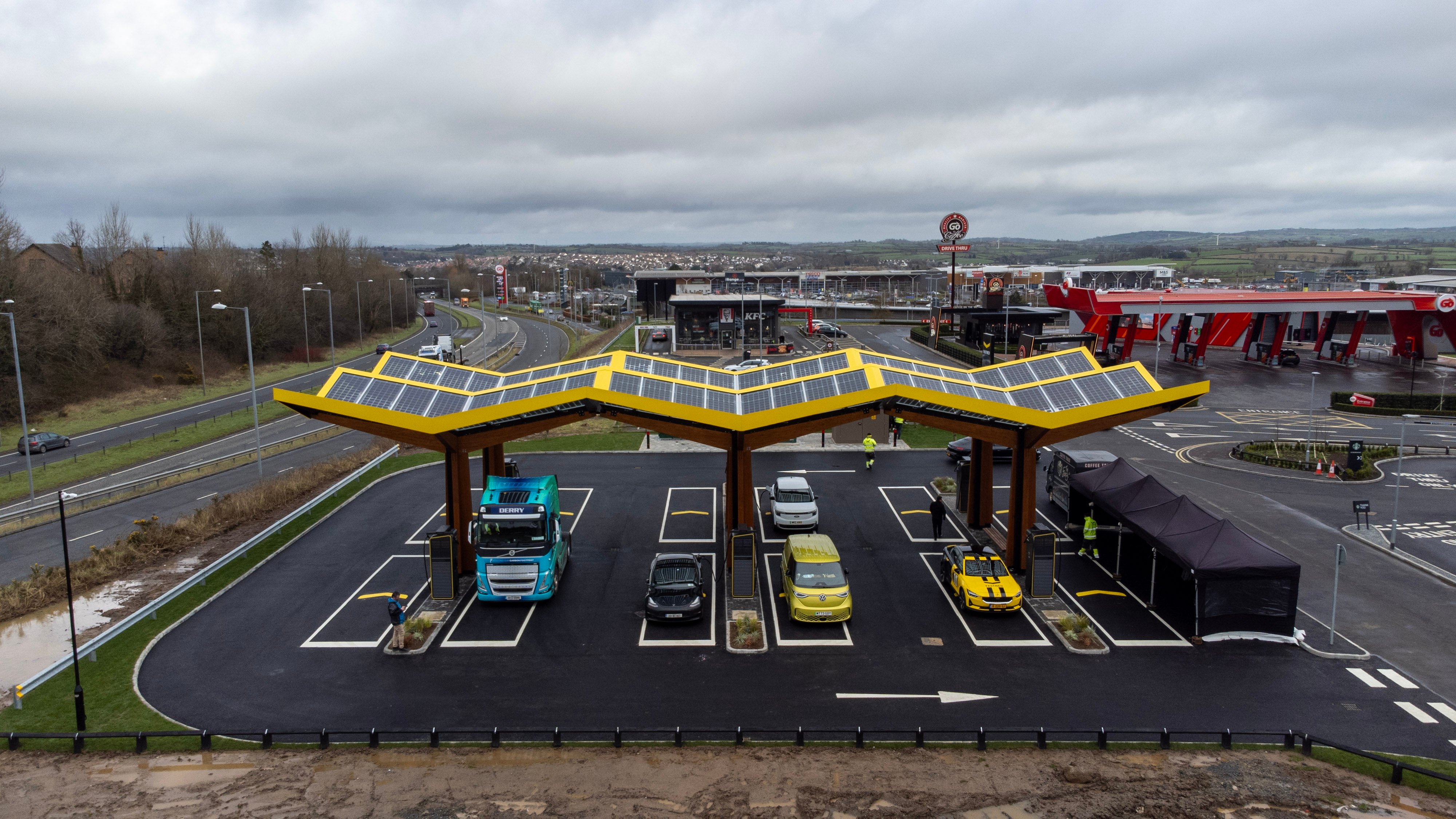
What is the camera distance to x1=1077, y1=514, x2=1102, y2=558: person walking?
2375cm

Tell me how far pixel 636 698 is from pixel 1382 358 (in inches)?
3141

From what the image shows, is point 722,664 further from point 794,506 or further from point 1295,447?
point 1295,447

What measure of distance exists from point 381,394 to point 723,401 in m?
9.89

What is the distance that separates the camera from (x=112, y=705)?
1703 cm

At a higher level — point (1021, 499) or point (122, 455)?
point (1021, 499)

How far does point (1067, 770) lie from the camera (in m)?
14.4

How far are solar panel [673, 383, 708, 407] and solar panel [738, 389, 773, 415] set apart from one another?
4.04ft

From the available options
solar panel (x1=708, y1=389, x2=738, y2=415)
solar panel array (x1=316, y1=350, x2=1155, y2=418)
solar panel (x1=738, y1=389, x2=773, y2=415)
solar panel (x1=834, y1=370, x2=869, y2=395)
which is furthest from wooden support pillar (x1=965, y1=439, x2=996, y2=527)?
solar panel (x1=708, y1=389, x2=738, y2=415)

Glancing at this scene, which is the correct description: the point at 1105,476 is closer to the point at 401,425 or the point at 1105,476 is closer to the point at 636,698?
the point at 636,698

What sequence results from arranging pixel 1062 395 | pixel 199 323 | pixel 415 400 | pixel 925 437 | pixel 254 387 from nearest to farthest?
pixel 415 400 → pixel 1062 395 → pixel 254 387 → pixel 925 437 → pixel 199 323

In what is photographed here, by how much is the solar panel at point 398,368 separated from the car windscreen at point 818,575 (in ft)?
43.5

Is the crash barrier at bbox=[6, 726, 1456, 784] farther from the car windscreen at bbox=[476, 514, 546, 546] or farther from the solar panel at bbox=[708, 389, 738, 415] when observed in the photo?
the solar panel at bbox=[708, 389, 738, 415]

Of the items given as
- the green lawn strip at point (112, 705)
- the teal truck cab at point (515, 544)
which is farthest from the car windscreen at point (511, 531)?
the green lawn strip at point (112, 705)

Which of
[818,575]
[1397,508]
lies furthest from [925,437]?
[818,575]
